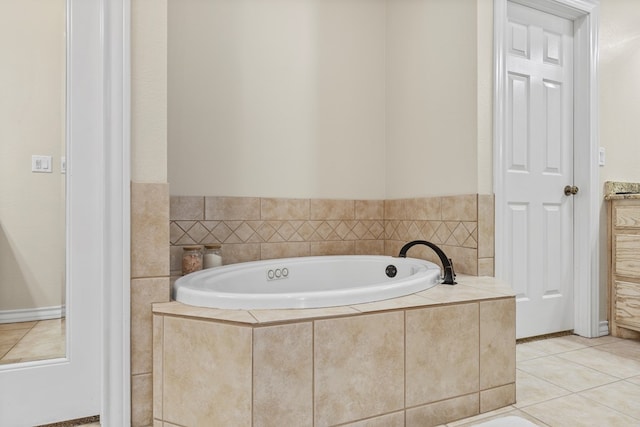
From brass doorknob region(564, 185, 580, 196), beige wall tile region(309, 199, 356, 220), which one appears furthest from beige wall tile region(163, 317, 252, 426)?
brass doorknob region(564, 185, 580, 196)

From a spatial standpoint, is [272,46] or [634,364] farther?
[272,46]

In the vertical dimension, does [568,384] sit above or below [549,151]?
below

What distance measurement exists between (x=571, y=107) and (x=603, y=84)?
28cm

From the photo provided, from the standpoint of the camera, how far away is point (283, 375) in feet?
3.90

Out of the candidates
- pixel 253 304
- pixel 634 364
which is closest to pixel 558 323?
pixel 634 364

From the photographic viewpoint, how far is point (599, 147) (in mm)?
2543

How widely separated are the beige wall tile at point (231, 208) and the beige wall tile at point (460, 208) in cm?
109

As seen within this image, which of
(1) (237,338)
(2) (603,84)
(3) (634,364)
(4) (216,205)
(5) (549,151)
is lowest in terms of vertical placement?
(3) (634,364)

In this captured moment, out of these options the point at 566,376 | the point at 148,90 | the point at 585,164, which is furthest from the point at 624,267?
the point at 148,90

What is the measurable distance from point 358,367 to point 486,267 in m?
1.13

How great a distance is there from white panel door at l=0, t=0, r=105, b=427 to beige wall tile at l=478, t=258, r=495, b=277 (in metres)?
1.76

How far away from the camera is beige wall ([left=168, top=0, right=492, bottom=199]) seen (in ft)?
7.18

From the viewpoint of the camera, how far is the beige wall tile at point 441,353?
1.40 m

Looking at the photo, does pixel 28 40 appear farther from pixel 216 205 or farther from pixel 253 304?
pixel 253 304
